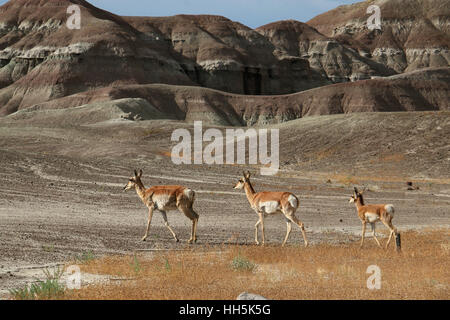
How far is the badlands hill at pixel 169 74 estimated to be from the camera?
457 ft

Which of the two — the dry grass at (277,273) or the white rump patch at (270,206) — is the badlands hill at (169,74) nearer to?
the white rump patch at (270,206)

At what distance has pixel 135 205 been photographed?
28969 millimetres

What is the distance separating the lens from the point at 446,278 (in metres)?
12.0

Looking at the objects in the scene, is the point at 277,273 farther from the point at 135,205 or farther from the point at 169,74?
the point at 169,74

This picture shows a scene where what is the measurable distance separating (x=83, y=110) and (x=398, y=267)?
101189 mm
